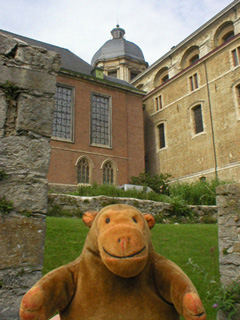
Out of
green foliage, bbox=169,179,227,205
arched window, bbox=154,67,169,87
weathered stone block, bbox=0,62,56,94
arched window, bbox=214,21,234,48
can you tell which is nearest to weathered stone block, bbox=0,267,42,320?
weathered stone block, bbox=0,62,56,94

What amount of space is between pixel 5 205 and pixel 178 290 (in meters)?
1.95

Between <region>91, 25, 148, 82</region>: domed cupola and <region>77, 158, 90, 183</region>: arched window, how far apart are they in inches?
796

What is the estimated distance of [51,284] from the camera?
1.41m

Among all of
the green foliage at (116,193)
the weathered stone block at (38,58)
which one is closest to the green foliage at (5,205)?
the weathered stone block at (38,58)

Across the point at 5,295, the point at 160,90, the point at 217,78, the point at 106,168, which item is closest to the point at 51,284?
the point at 5,295

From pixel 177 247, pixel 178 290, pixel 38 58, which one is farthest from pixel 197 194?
pixel 178 290

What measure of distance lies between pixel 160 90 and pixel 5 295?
2652cm

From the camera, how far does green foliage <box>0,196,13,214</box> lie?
275cm

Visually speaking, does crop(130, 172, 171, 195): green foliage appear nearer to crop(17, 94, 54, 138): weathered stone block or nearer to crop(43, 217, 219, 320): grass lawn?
crop(43, 217, 219, 320): grass lawn

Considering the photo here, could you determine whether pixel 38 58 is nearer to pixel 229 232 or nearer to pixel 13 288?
pixel 13 288

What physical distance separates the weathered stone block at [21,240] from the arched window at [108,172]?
1870 centimetres

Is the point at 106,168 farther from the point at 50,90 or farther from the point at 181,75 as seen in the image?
the point at 50,90

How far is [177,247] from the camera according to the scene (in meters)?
7.32

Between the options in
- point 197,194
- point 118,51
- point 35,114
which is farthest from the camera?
point 118,51
